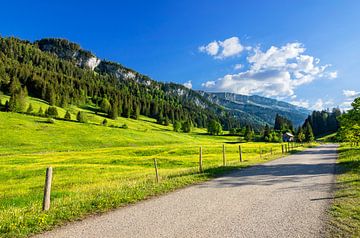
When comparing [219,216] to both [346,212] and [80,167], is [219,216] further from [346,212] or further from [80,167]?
[80,167]

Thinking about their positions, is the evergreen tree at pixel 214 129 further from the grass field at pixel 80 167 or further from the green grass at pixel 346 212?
the green grass at pixel 346 212

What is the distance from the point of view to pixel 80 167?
3469cm

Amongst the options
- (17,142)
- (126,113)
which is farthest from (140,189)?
(126,113)

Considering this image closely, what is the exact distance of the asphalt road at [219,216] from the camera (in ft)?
23.0

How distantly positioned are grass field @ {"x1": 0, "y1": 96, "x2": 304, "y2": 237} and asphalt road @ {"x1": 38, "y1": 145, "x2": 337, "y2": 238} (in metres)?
1.41

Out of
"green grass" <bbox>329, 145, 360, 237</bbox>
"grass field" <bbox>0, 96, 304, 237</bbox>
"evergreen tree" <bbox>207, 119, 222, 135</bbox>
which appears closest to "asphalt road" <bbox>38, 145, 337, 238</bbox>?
"green grass" <bbox>329, 145, 360, 237</bbox>

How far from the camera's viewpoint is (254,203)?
→ 995cm

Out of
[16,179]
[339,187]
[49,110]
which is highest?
[49,110]

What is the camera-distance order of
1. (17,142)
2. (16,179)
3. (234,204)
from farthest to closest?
(17,142) < (16,179) < (234,204)

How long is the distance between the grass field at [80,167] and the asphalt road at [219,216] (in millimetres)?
1414

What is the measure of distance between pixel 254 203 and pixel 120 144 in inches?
3199

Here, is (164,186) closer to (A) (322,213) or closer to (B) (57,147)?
(A) (322,213)

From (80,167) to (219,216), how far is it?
3018cm

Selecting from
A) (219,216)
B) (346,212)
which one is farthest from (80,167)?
(346,212)
